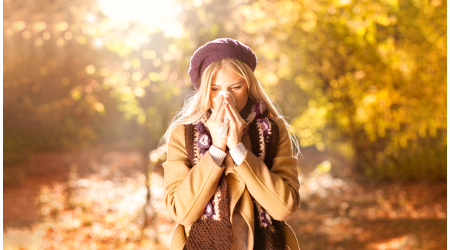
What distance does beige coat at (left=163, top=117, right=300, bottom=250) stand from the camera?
125cm

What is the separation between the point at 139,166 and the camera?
877cm

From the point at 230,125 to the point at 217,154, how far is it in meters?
0.11

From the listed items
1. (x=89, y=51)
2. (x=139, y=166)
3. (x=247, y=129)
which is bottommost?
(x=247, y=129)

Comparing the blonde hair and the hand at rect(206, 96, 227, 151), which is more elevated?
the blonde hair

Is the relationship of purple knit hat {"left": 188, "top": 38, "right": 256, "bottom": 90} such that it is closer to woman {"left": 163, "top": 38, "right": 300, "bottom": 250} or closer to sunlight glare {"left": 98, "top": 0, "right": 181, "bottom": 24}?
woman {"left": 163, "top": 38, "right": 300, "bottom": 250}

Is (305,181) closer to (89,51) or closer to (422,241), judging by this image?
(422,241)

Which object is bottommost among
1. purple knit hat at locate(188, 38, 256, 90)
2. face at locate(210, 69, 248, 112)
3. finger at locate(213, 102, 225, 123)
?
finger at locate(213, 102, 225, 123)

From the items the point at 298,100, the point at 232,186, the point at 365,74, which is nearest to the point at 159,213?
the point at 298,100

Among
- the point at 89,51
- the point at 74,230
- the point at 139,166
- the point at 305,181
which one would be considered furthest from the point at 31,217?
the point at 305,181

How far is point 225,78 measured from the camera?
53.9 inches

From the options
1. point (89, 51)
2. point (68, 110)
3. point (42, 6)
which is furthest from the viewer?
point (68, 110)

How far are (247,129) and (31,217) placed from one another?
588 cm

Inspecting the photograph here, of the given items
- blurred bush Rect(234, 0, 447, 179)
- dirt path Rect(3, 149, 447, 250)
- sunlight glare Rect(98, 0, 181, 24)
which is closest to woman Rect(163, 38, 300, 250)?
sunlight glare Rect(98, 0, 181, 24)

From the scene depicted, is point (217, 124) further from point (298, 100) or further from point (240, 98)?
point (298, 100)
